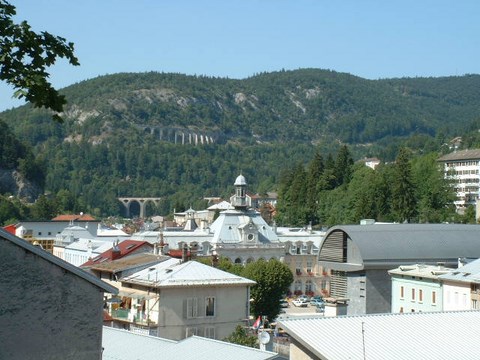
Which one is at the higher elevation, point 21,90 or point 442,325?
point 21,90

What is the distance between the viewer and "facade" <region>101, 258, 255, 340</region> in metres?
53.7

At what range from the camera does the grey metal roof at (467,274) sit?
55219 millimetres

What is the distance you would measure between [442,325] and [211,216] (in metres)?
167

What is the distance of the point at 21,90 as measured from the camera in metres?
12.7

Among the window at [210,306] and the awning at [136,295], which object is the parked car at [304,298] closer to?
the awning at [136,295]

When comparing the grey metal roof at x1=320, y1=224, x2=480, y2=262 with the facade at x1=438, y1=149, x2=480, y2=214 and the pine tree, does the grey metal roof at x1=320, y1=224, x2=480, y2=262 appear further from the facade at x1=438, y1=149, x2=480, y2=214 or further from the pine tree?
the facade at x1=438, y1=149, x2=480, y2=214

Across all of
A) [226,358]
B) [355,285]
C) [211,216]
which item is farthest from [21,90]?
[211,216]

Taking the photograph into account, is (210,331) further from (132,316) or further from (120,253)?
(120,253)

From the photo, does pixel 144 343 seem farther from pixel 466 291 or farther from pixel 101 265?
pixel 101 265

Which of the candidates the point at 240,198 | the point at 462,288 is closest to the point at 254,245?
the point at 240,198

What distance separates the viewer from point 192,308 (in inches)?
2131

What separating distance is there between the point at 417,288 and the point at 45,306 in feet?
149

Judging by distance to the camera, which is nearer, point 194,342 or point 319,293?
point 194,342

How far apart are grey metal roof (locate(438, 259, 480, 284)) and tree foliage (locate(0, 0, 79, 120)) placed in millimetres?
44108
